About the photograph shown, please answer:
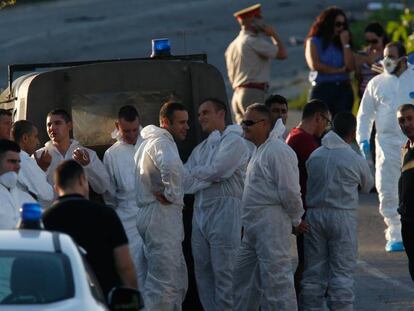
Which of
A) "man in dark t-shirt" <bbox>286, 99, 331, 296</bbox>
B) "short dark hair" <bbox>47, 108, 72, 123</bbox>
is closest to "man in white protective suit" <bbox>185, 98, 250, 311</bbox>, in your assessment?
"man in dark t-shirt" <bbox>286, 99, 331, 296</bbox>

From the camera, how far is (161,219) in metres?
12.8

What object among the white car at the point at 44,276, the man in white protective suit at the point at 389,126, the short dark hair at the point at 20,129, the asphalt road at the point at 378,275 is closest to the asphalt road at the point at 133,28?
the asphalt road at the point at 378,275

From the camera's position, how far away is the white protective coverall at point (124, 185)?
13.4 m

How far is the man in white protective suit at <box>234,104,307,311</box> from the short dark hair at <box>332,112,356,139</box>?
2.08 feet

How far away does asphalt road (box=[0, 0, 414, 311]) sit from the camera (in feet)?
111

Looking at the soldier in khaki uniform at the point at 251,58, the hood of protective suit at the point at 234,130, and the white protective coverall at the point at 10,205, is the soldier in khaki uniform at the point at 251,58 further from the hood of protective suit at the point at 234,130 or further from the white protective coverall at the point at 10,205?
the white protective coverall at the point at 10,205

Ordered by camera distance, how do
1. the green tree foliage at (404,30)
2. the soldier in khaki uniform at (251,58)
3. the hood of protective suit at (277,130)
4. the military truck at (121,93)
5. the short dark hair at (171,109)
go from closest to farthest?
the hood of protective suit at (277,130) < the short dark hair at (171,109) < the military truck at (121,93) < the soldier in khaki uniform at (251,58) < the green tree foliage at (404,30)

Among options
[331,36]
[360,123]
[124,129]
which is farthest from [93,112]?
[331,36]

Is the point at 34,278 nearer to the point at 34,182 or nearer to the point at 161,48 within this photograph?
the point at 34,182

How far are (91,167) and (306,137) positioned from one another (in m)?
1.76

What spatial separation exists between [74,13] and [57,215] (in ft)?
109

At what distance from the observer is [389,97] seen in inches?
649

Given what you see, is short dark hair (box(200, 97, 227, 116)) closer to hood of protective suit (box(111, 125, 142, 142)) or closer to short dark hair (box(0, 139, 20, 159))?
hood of protective suit (box(111, 125, 142, 142))

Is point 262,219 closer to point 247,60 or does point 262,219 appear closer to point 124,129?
point 124,129
